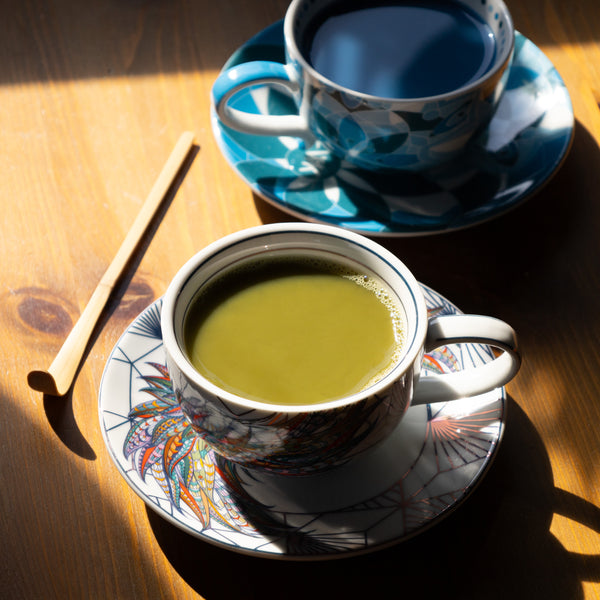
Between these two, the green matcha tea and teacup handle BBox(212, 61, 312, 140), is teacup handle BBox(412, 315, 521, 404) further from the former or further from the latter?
teacup handle BBox(212, 61, 312, 140)

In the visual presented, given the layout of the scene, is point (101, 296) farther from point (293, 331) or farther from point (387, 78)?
point (387, 78)

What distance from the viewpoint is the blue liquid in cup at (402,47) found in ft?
2.91

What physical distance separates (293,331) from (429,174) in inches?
14.6

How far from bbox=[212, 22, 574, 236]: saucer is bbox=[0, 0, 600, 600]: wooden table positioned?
0.05 m

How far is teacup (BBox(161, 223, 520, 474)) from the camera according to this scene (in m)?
0.57

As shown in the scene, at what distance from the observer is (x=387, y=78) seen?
88 centimetres

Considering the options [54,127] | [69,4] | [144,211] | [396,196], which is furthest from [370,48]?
[69,4]

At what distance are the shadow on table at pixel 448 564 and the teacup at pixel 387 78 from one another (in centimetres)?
43

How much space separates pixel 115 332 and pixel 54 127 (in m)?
0.38

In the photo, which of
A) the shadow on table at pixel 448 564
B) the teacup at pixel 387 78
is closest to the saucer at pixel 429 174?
the teacup at pixel 387 78

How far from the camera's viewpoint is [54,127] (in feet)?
3.42

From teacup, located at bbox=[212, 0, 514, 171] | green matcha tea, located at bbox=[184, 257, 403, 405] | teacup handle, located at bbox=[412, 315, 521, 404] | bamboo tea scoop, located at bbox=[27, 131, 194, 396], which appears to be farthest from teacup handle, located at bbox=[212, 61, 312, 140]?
teacup handle, located at bbox=[412, 315, 521, 404]

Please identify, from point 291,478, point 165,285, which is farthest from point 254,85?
point 291,478

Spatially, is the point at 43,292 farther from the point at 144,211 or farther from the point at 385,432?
the point at 385,432
